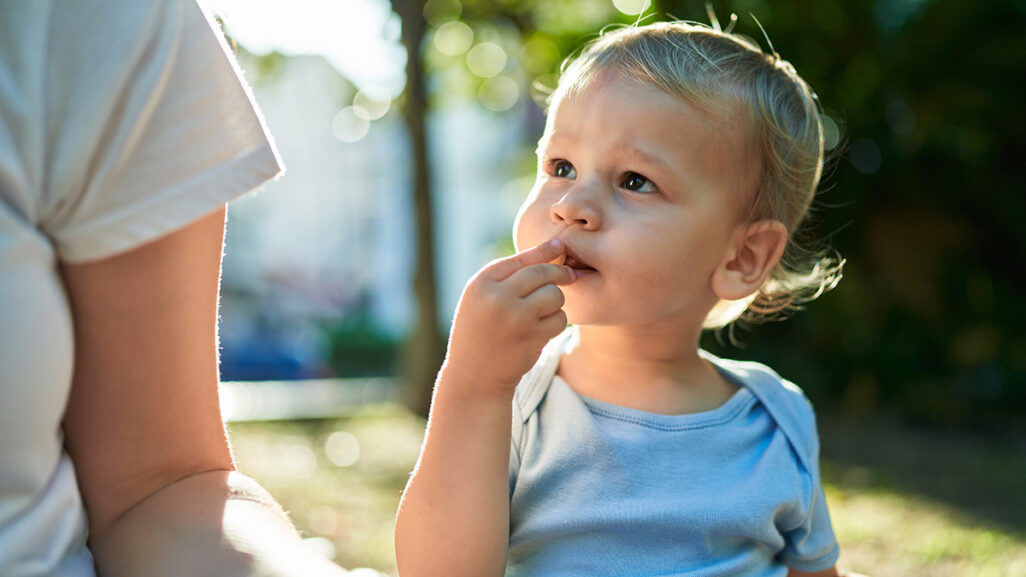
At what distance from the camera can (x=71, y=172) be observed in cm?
100

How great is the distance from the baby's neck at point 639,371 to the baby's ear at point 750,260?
12 cm

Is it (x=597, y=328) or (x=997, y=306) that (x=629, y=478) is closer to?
(x=597, y=328)

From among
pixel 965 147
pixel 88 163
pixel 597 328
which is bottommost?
pixel 965 147

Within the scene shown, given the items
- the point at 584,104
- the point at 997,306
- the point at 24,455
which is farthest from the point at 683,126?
the point at 997,306

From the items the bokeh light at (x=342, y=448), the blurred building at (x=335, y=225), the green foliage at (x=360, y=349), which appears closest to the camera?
the bokeh light at (x=342, y=448)

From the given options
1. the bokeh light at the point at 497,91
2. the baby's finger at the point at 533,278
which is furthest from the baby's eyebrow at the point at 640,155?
the bokeh light at the point at 497,91

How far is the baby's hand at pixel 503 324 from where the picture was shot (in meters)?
1.34

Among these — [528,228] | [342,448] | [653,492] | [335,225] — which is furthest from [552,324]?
[335,225]

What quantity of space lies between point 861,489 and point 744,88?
385 centimetres

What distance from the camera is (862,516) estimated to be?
435cm

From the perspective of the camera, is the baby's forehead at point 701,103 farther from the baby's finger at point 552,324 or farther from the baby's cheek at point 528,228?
the baby's finger at point 552,324

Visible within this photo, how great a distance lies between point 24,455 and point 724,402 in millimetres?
1220

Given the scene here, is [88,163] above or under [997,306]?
above

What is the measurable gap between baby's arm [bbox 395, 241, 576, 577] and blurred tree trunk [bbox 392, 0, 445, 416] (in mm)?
6097
